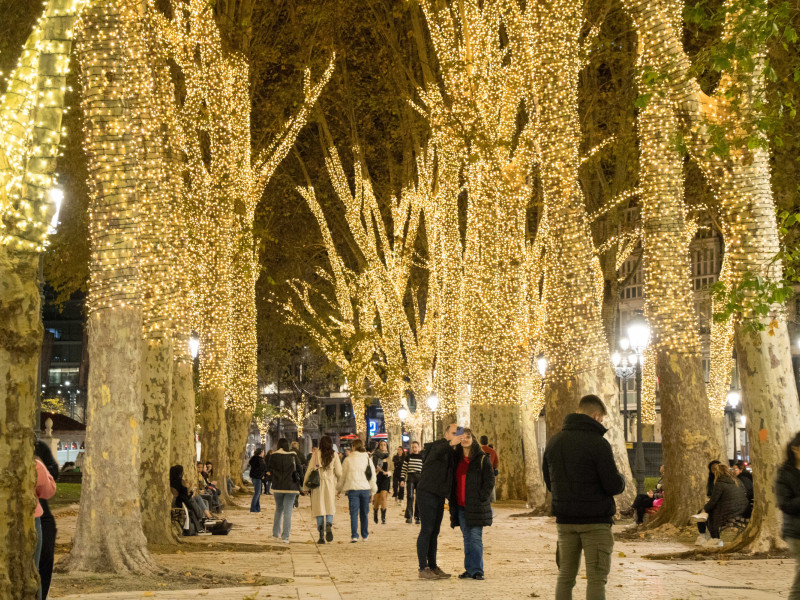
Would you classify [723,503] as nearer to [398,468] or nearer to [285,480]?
[285,480]

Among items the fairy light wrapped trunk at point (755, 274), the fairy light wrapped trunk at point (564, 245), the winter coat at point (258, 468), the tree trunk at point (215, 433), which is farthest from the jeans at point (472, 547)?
the winter coat at point (258, 468)

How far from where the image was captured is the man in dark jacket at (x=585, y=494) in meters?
7.57

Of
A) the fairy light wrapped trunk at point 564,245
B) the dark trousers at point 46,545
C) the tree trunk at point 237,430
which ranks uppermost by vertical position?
the fairy light wrapped trunk at point 564,245

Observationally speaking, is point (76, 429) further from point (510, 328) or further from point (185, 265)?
point (185, 265)

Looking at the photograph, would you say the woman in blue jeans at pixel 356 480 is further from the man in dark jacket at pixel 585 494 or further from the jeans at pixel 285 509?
the man in dark jacket at pixel 585 494

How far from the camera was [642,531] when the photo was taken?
16.9 m

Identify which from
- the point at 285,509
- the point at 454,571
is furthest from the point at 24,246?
the point at 285,509

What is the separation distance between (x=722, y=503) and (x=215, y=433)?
15928mm

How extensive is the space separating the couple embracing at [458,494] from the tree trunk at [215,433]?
51.1ft

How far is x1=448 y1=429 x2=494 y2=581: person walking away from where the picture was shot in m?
11.8

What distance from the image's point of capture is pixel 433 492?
1206 cm

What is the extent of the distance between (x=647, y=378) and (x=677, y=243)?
23666 millimetres

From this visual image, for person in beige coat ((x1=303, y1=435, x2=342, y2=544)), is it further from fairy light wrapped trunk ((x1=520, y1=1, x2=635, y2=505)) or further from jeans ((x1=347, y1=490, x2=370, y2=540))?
fairy light wrapped trunk ((x1=520, y1=1, x2=635, y2=505))

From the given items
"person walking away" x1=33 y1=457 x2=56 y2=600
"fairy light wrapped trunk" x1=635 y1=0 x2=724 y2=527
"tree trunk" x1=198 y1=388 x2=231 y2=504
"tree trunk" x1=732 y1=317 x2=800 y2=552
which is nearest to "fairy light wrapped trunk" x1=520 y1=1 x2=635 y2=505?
"fairy light wrapped trunk" x1=635 y1=0 x2=724 y2=527
